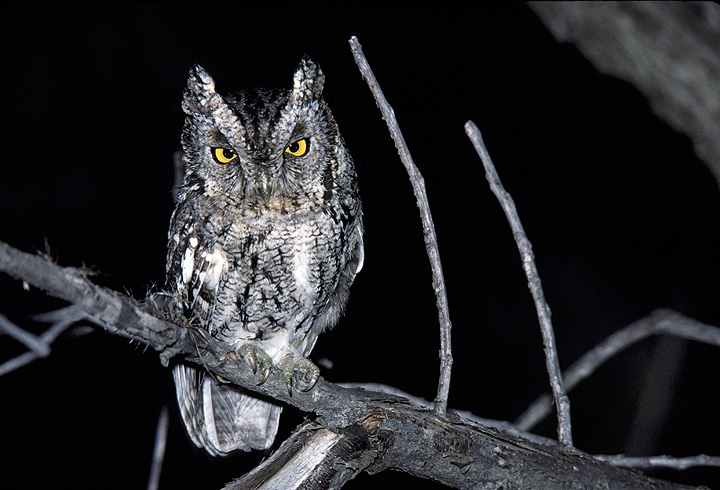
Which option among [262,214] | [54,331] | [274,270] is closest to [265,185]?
[262,214]

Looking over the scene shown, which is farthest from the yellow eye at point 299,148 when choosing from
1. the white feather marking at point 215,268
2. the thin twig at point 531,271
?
the thin twig at point 531,271

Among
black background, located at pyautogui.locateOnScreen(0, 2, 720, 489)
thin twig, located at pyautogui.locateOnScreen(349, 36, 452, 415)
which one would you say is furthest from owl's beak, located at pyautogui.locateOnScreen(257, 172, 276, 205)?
black background, located at pyautogui.locateOnScreen(0, 2, 720, 489)

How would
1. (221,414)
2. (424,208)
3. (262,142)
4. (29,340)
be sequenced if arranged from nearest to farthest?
(29,340)
(424,208)
(262,142)
(221,414)

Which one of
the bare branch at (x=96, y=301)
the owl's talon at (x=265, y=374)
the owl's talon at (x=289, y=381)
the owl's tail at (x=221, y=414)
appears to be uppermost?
the bare branch at (x=96, y=301)

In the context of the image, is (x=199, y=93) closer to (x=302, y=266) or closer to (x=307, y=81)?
(x=307, y=81)

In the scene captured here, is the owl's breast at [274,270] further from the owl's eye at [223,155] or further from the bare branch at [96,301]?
the bare branch at [96,301]

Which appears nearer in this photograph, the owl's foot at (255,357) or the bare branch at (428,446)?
the bare branch at (428,446)

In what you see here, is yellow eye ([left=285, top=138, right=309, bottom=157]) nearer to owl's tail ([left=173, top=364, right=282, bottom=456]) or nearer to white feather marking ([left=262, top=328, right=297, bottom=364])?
white feather marking ([left=262, top=328, right=297, bottom=364])

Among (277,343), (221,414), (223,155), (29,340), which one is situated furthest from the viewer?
(221,414)
